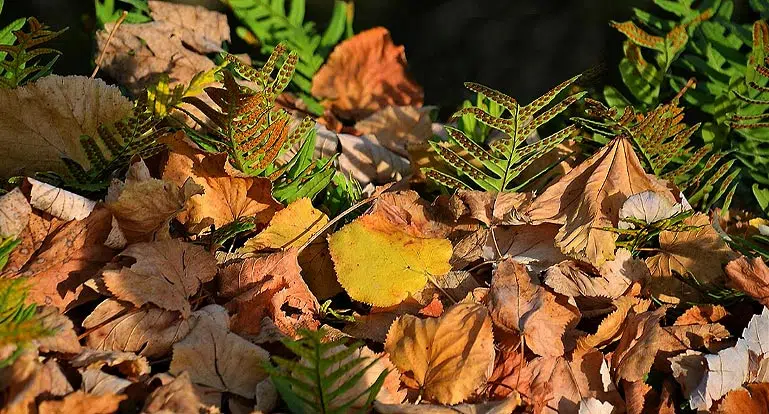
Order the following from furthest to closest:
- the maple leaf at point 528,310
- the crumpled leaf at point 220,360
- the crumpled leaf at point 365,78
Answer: the crumpled leaf at point 365,78
the maple leaf at point 528,310
the crumpled leaf at point 220,360

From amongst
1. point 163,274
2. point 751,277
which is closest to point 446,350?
point 163,274

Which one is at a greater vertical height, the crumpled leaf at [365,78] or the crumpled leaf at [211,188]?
the crumpled leaf at [211,188]

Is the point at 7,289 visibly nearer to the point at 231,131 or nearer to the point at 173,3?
the point at 231,131

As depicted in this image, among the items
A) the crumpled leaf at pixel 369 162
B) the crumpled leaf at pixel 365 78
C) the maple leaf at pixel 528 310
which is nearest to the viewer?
the maple leaf at pixel 528 310

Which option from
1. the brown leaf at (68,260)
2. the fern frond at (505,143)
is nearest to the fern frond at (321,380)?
the brown leaf at (68,260)

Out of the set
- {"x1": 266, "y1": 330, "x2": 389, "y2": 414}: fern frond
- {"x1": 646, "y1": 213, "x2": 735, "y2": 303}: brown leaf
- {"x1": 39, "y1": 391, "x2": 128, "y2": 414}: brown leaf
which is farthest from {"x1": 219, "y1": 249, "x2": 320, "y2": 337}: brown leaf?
{"x1": 646, "y1": 213, "x2": 735, "y2": 303}: brown leaf

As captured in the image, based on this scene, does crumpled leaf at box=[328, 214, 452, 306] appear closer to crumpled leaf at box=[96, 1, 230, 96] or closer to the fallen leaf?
the fallen leaf

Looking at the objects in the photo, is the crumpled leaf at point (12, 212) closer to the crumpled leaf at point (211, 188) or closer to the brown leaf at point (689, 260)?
the crumpled leaf at point (211, 188)
